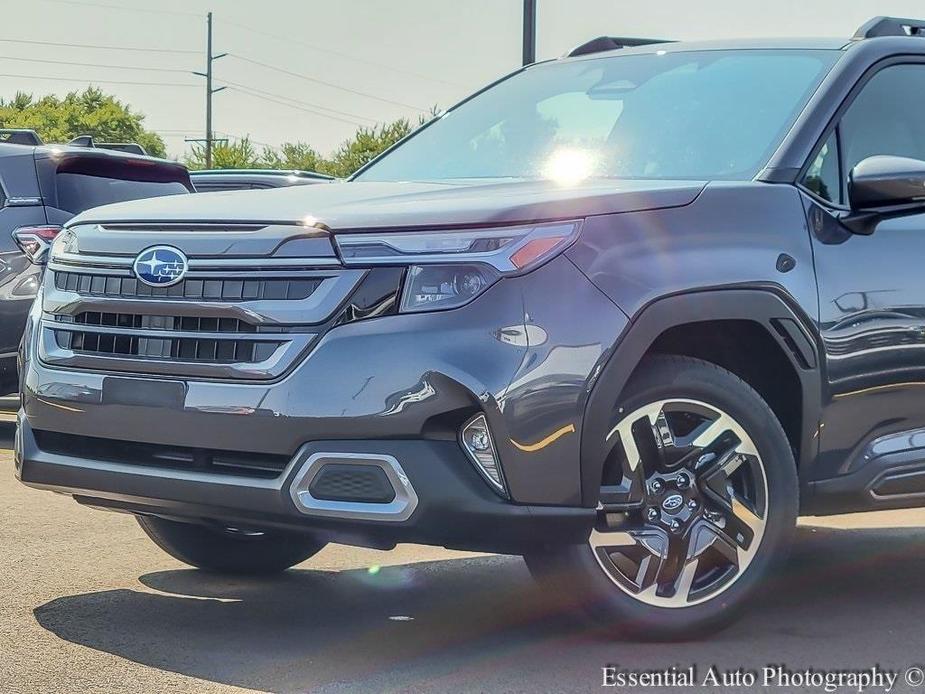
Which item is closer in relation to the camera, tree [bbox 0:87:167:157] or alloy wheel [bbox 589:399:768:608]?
alloy wheel [bbox 589:399:768:608]

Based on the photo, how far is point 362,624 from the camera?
4.67 meters

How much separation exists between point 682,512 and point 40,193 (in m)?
5.69

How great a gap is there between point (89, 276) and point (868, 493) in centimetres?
247

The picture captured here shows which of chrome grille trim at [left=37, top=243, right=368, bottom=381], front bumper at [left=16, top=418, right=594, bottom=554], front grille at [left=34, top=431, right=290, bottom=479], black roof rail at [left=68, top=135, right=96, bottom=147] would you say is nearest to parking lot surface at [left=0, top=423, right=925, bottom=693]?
front bumper at [left=16, top=418, right=594, bottom=554]

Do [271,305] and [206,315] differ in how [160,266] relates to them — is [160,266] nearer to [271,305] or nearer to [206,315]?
[206,315]

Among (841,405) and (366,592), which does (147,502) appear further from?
(841,405)

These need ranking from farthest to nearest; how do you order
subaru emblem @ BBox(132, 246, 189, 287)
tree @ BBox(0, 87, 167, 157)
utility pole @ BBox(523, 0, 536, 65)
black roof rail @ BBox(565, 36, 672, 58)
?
tree @ BBox(0, 87, 167, 157) → utility pole @ BBox(523, 0, 536, 65) → black roof rail @ BBox(565, 36, 672, 58) → subaru emblem @ BBox(132, 246, 189, 287)

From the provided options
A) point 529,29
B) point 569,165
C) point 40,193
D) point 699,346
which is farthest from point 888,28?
point 529,29

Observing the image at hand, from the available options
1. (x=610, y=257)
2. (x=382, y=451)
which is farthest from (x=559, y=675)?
(x=610, y=257)

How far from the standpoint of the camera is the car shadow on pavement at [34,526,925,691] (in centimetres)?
412

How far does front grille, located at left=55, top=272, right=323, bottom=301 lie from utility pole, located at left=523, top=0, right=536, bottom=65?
1092 cm

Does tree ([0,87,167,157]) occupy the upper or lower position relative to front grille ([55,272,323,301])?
upper

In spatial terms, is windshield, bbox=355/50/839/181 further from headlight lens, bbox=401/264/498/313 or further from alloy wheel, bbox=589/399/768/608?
headlight lens, bbox=401/264/498/313

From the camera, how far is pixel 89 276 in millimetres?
4371
